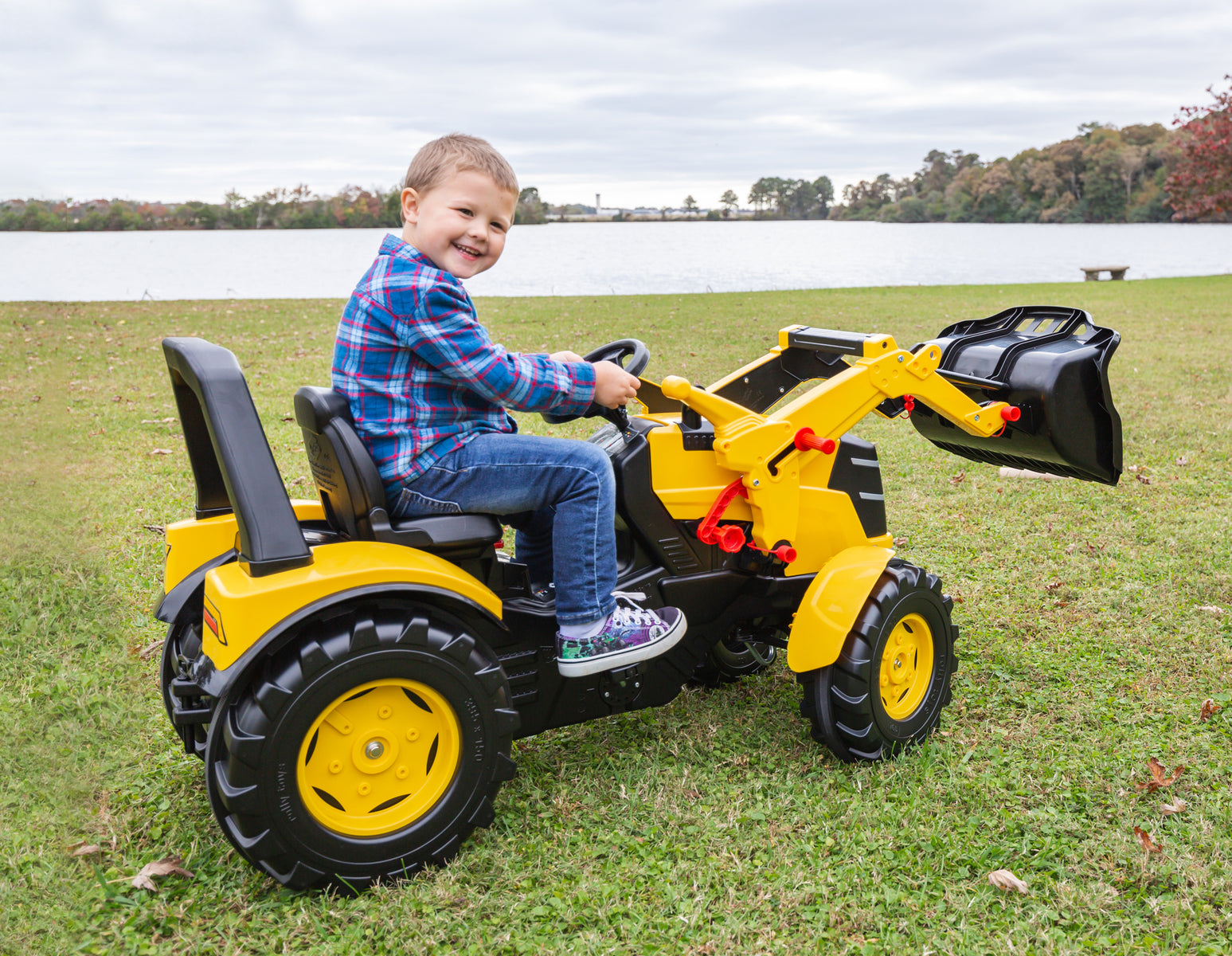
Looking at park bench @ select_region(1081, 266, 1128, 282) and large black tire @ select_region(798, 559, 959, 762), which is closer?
large black tire @ select_region(798, 559, 959, 762)

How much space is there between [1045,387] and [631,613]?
160 cm

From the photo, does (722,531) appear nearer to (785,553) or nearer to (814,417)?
(785,553)

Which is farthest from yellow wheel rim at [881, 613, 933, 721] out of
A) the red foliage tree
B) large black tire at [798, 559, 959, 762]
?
the red foliage tree

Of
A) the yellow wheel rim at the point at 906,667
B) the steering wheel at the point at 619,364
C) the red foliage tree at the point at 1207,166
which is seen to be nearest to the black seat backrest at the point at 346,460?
the steering wheel at the point at 619,364

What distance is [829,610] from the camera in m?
3.27

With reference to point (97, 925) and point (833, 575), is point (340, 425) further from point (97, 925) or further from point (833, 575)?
point (833, 575)

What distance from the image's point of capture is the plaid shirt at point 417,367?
8.88ft

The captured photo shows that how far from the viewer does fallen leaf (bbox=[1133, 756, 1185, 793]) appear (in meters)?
3.15

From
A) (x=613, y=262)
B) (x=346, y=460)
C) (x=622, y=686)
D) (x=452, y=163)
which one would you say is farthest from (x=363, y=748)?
(x=613, y=262)

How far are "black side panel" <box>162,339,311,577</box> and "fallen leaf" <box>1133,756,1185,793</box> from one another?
106 inches

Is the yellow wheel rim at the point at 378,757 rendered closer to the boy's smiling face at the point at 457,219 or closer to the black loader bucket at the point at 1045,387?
the boy's smiling face at the point at 457,219

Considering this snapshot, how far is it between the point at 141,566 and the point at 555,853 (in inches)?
128

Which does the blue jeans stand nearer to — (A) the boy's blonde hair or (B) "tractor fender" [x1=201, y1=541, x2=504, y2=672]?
(B) "tractor fender" [x1=201, y1=541, x2=504, y2=672]

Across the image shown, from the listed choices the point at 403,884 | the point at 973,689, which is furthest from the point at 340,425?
the point at 973,689
